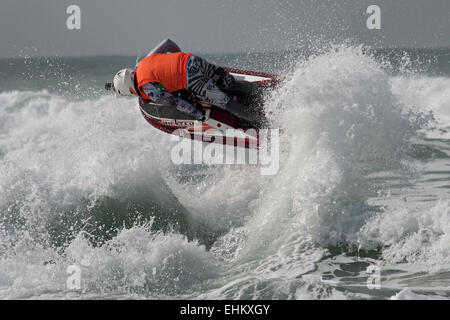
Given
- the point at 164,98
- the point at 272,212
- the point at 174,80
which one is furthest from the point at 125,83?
the point at 272,212

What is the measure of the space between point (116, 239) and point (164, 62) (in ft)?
7.40

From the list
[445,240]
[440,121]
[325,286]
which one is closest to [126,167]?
[325,286]

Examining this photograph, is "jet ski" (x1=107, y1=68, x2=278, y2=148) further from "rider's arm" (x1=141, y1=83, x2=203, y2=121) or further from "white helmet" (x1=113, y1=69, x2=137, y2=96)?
"white helmet" (x1=113, y1=69, x2=137, y2=96)

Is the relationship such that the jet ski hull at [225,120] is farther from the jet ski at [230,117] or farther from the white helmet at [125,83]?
the white helmet at [125,83]

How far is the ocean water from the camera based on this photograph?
5.43m

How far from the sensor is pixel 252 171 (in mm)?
8703

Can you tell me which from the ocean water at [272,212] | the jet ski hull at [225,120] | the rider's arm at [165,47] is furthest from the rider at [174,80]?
the ocean water at [272,212]

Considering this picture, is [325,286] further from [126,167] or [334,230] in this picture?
[126,167]

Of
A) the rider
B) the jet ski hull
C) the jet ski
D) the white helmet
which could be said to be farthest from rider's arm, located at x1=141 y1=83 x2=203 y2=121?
the jet ski hull

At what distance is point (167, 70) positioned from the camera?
21.6 ft

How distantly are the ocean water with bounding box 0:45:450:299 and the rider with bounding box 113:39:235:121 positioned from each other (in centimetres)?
84

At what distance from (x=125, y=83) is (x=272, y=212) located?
101 inches

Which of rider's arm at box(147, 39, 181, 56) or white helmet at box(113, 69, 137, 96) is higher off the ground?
rider's arm at box(147, 39, 181, 56)

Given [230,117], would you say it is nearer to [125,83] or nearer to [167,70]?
A: [167,70]
